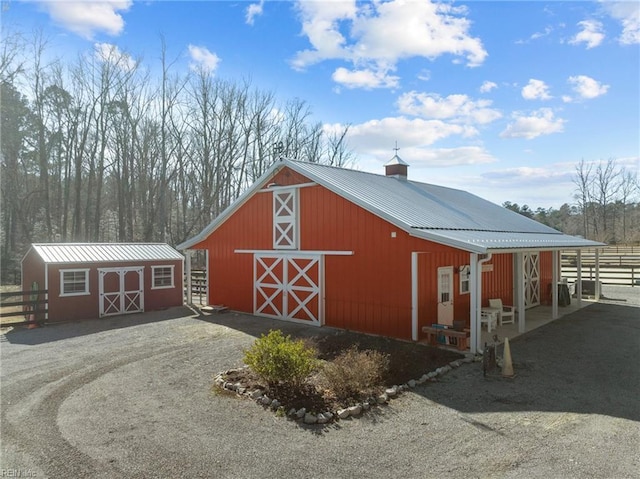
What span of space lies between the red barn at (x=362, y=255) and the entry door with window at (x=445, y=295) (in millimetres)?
29

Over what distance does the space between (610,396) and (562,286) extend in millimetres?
11008

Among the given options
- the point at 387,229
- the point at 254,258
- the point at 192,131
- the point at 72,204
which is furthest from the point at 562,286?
the point at 72,204

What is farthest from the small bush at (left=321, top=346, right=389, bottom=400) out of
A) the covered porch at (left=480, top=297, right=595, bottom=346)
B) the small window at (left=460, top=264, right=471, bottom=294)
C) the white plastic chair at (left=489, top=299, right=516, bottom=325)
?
the white plastic chair at (left=489, top=299, right=516, bottom=325)

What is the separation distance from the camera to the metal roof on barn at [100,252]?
13.9 meters

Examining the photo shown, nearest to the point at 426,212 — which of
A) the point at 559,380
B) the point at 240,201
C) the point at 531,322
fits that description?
the point at 531,322

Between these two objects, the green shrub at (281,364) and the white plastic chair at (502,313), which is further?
the white plastic chair at (502,313)

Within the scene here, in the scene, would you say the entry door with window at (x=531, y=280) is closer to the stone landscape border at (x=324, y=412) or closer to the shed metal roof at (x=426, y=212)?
the shed metal roof at (x=426, y=212)

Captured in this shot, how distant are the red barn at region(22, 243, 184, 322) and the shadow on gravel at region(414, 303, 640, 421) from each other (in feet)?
39.8

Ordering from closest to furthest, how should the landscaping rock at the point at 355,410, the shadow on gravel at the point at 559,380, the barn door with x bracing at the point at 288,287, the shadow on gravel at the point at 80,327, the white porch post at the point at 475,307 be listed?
the landscaping rock at the point at 355,410
the shadow on gravel at the point at 559,380
the white porch post at the point at 475,307
the shadow on gravel at the point at 80,327
the barn door with x bracing at the point at 288,287

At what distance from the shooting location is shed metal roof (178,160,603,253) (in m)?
10.6

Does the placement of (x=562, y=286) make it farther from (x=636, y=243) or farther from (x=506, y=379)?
(x=636, y=243)

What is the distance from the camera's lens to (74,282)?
1414 centimetres

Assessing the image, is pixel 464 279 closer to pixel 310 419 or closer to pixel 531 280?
pixel 531 280

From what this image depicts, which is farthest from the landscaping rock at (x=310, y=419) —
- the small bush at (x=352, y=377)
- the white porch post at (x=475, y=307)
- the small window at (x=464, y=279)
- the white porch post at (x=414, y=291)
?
the small window at (x=464, y=279)
